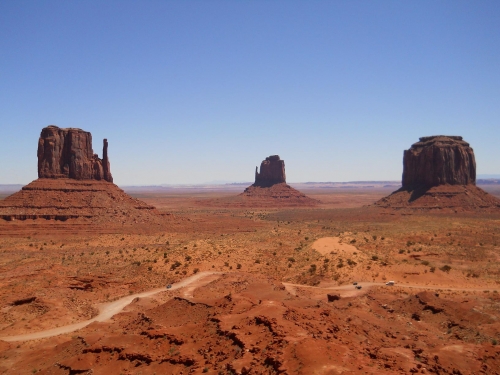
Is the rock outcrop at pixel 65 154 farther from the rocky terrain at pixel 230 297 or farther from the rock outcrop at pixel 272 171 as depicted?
the rock outcrop at pixel 272 171

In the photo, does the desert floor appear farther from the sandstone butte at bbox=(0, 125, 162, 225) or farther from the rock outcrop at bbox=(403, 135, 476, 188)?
the rock outcrop at bbox=(403, 135, 476, 188)

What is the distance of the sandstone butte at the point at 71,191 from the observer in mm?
60812

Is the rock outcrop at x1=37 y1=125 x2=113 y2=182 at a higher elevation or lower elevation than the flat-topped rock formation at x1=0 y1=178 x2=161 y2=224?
higher

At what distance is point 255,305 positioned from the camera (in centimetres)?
1972

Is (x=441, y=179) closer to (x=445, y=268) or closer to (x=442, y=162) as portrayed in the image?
(x=442, y=162)

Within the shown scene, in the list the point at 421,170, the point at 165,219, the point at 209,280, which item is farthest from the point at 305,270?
the point at 421,170

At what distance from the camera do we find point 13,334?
75.3 ft

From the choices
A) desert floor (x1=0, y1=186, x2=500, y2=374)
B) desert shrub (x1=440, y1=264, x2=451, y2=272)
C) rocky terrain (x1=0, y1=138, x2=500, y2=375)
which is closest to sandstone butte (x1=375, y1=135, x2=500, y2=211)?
rocky terrain (x1=0, y1=138, x2=500, y2=375)

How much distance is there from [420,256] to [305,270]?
13.2 m

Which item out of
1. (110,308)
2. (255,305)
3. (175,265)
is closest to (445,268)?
(255,305)

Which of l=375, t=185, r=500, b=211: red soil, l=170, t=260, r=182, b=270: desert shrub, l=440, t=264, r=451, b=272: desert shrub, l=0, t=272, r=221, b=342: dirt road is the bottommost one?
l=0, t=272, r=221, b=342: dirt road

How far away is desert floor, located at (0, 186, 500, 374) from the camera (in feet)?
48.9

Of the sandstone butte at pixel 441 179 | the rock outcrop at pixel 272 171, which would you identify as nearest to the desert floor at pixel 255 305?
the sandstone butte at pixel 441 179

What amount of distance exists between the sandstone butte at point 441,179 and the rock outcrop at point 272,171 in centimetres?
4947
